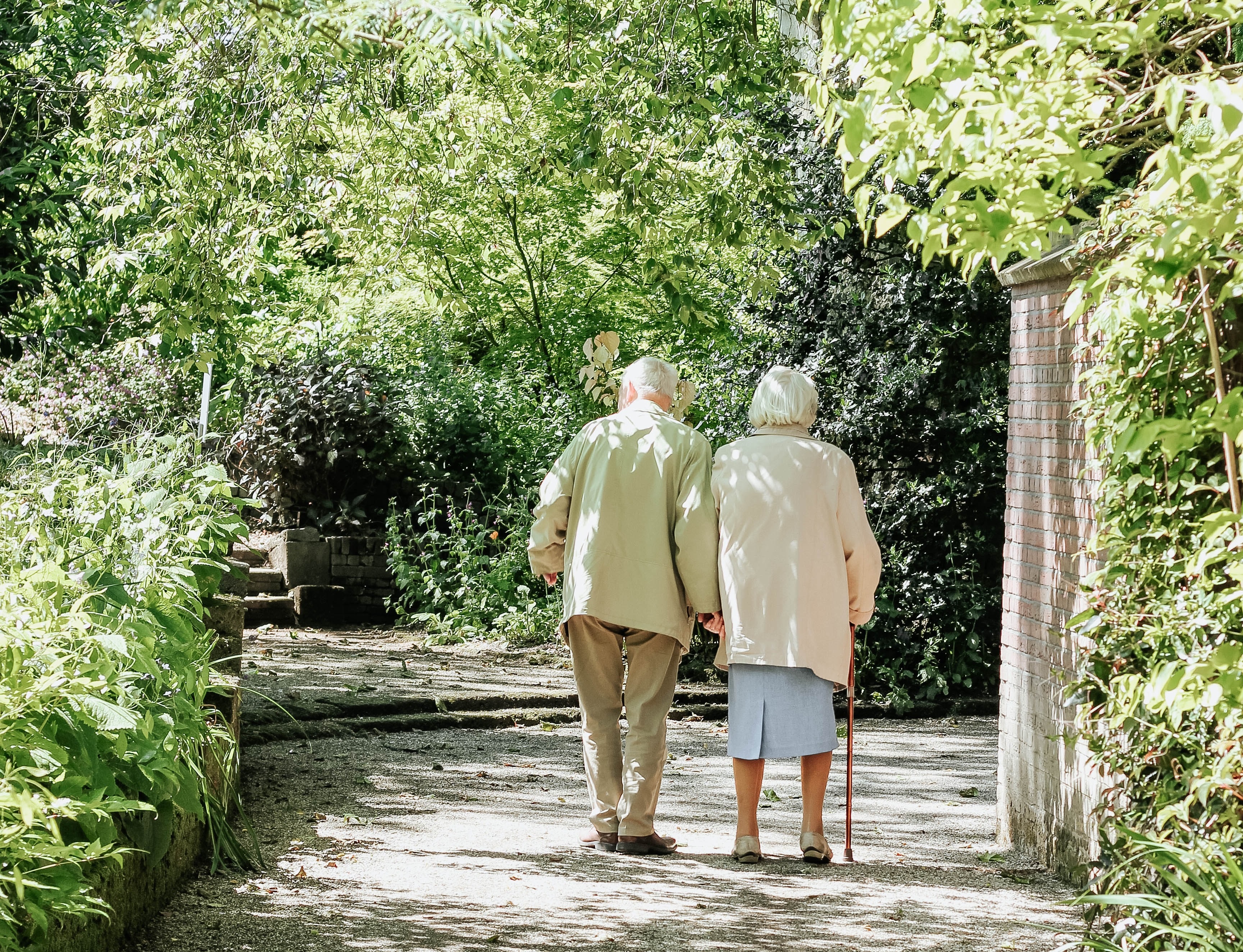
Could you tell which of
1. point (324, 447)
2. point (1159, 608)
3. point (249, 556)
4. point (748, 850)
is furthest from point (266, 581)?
point (1159, 608)

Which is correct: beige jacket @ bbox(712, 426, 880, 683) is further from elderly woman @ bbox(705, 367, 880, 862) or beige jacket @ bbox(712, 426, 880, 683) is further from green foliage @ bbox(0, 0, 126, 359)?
green foliage @ bbox(0, 0, 126, 359)

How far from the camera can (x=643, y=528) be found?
533cm

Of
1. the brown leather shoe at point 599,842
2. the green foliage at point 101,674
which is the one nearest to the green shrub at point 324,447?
the green foliage at point 101,674

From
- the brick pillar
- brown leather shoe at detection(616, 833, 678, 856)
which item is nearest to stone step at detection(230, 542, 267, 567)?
brown leather shoe at detection(616, 833, 678, 856)

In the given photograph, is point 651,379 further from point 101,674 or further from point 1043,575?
point 101,674

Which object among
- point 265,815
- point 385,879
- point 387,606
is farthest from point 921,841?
point 387,606

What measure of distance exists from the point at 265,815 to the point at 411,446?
690 centimetres

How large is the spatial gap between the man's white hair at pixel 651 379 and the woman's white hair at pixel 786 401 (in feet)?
1.44

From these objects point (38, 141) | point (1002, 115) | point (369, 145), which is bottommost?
point (1002, 115)

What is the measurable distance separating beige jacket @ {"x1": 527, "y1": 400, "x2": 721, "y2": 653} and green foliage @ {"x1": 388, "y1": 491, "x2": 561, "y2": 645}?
17.5 ft

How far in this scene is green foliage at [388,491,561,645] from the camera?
35.4ft

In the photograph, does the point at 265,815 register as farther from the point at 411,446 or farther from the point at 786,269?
the point at 411,446

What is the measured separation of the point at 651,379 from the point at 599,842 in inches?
76.6

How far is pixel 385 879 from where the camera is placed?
4695 millimetres
